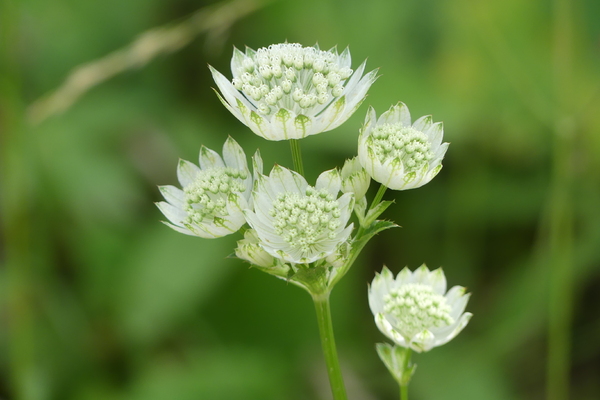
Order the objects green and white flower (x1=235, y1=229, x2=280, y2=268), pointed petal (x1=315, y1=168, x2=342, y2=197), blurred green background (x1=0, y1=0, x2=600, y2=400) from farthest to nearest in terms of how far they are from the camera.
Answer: blurred green background (x1=0, y1=0, x2=600, y2=400), pointed petal (x1=315, y1=168, x2=342, y2=197), green and white flower (x1=235, y1=229, x2=280, y2=268)

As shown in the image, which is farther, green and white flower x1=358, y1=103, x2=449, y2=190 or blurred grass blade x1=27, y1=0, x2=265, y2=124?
blurred grass blade x1=27, y1=0, x2=265, y2=124

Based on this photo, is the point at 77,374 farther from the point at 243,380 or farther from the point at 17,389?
the point at 243,380

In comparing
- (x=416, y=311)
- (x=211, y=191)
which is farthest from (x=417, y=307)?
(x=211, y=191)

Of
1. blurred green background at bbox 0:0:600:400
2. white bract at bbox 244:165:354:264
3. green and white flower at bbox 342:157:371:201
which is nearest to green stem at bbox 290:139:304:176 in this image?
white bract at bbox 244:165:354:264

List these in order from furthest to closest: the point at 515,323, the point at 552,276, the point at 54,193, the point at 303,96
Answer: the point at 54,193
the point at 515,323
the point at 552,276
the point at 303,96

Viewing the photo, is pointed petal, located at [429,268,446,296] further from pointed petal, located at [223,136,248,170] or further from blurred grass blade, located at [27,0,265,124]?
blurred grass blade, located at [27,0,265,124]

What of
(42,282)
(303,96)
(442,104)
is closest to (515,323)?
(442,104)
